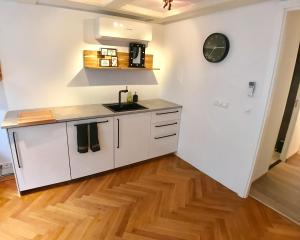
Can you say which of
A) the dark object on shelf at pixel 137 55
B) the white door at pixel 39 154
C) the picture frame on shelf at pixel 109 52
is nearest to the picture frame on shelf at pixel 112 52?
the picture frame on shelf at pixel 109 52

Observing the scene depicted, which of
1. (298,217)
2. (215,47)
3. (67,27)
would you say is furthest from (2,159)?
(298,217)

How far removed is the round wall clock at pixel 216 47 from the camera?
94.9 inches

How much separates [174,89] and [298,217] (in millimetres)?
2306

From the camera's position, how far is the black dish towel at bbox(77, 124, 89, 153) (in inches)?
92.8

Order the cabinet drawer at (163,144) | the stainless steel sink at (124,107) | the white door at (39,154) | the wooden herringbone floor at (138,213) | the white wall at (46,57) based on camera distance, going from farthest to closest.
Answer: the cabinet drawer at (163,144) → the stainless steel sink at (124,107) → the white wall at (46,57) → the white door at (39,154) → the wooden herringbone floor at (138,213)

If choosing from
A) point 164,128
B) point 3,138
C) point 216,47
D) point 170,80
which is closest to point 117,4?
point 216,47

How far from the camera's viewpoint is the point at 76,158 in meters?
2.49

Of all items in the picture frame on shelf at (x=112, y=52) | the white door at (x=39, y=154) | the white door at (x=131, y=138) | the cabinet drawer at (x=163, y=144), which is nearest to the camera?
the white door at (x=39, y=154)

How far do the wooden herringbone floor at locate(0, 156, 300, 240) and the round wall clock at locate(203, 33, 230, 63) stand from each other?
1.68 meters

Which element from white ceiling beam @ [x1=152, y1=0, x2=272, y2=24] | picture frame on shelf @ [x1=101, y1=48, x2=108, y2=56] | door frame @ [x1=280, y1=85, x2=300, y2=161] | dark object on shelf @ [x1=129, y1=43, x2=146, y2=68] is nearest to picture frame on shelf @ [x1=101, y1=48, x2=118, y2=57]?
picture frame on shelf @ [x1=101, y1=48, x2=108, y2=56]

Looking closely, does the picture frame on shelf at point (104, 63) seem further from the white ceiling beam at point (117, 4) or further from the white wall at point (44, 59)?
the white ceiling beam at point (117, 4)

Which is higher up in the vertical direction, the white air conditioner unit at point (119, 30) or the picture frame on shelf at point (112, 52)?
the white air conditioner unit at point (119, 30)

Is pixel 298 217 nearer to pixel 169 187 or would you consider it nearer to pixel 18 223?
pixel 169 187

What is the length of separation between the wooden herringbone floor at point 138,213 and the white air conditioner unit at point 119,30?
1.92 meters
